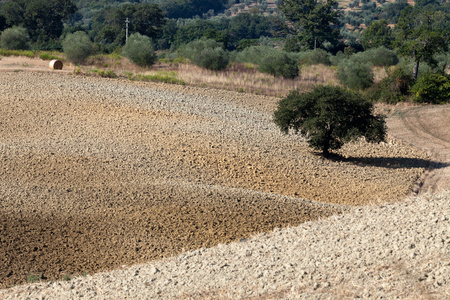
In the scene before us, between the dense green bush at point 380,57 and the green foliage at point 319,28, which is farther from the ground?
the green foliage at point 319,28

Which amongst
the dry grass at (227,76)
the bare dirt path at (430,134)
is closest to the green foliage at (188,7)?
the dry grass at (227,76)

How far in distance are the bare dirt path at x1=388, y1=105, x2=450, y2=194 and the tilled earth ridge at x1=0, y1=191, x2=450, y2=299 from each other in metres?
8.30

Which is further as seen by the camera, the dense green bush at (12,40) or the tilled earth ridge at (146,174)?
the dense green bush at (12,40)

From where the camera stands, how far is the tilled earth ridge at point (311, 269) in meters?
7.20

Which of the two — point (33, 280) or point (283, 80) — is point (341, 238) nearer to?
point (33, 280)

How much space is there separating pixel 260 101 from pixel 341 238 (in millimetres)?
19329

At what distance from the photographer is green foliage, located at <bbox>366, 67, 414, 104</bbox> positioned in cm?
3178

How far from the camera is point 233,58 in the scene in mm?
53562

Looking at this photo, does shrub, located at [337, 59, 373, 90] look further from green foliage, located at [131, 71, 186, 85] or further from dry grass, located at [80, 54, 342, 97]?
green foliage, located at [131, 71, 186, 85]

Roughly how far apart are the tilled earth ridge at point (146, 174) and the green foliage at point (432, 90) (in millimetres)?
10506

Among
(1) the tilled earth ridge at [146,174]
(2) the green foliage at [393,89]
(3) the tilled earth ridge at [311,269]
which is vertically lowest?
(1) the tilled earth ridge at [146,174]

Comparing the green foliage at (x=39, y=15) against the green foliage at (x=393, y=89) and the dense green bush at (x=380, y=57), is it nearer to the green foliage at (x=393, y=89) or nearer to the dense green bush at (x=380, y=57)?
the dense green bush at (x=380, y=57)

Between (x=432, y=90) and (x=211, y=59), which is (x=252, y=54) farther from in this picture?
(x=432, y=90)

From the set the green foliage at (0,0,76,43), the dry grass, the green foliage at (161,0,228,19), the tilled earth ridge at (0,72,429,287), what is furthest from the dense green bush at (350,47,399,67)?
the green foliage at (161,0,228,19)
